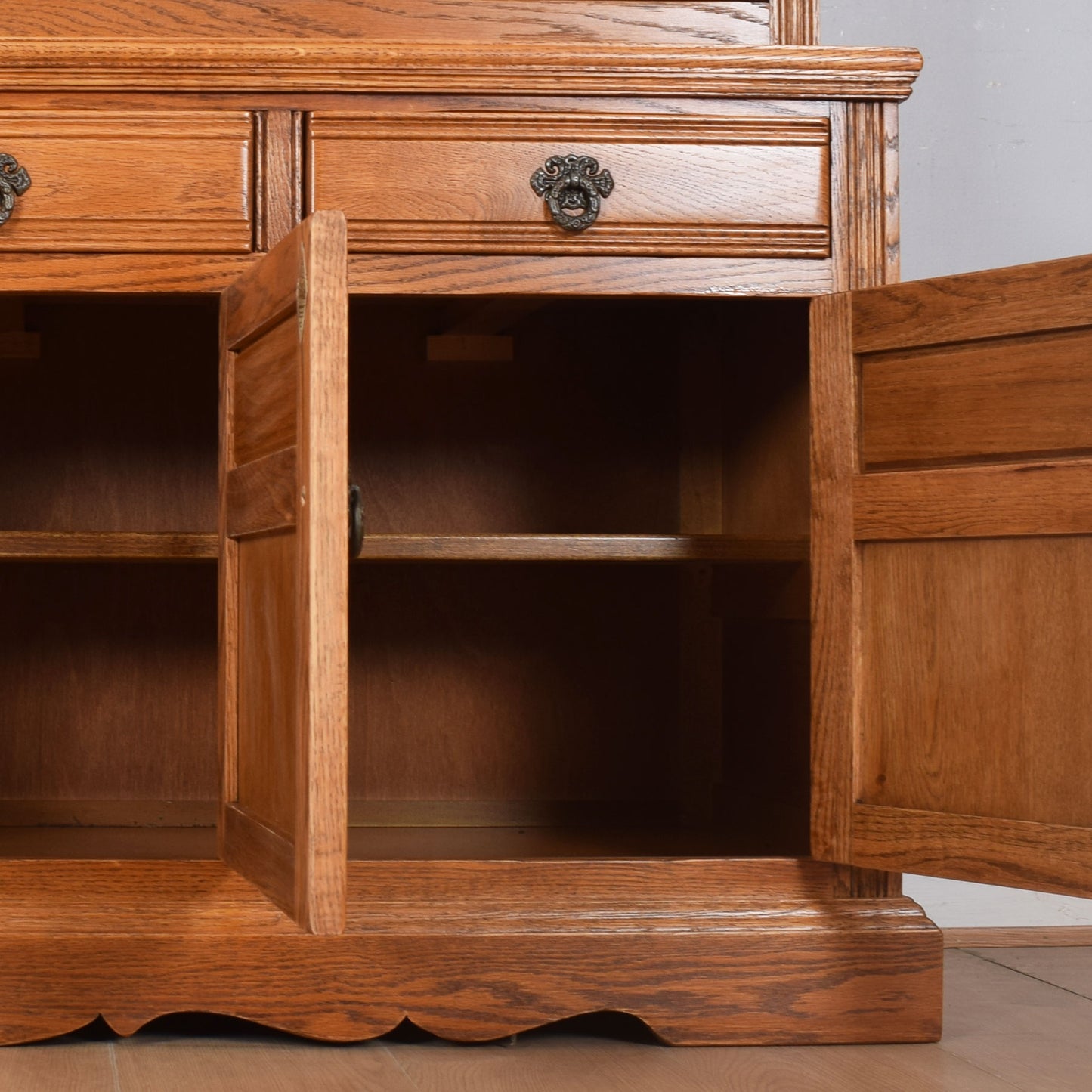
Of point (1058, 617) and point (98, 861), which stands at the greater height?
point (1058, 617)

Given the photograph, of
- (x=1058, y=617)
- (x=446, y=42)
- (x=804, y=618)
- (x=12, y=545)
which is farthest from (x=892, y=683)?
(x=12, y=545)

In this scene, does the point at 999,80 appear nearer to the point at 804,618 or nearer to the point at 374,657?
the point at 804,618

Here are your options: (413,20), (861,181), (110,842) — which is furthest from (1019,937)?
(413,20)

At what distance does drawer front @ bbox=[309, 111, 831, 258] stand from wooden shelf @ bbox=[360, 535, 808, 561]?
32cm

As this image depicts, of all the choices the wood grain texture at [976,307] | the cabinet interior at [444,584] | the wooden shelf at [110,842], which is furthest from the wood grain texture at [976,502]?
the wooden shelf at [110,842]

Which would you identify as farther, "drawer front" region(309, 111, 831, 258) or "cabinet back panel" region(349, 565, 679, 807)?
"cabinet back panel" region(349, 565, 679, 807)

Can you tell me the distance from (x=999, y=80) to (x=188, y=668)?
143 centimetres

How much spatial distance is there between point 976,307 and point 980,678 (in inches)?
13.3

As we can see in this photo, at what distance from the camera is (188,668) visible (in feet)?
6.45

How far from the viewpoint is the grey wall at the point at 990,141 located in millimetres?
2059

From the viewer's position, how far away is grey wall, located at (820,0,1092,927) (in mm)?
2059

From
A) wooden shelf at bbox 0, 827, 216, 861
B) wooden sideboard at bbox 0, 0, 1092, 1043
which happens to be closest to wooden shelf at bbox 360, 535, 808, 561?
wooden sideboard at bbox 0, 0, 1092, 1043

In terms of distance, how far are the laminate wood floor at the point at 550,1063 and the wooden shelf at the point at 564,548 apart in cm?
49

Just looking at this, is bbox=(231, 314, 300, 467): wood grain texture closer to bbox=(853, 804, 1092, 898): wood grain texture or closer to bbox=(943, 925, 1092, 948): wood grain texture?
bbox=(853, 804, 1092, 898): wood grain texture
